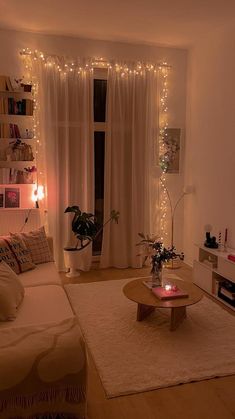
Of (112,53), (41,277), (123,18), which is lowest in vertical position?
(41,277)

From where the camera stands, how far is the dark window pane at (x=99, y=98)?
477cm

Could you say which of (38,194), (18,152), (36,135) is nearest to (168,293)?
(38,194)

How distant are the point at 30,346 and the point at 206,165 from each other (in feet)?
11.7

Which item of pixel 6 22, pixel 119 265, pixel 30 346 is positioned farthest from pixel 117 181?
pixel 30 346

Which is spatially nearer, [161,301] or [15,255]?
[161,301]

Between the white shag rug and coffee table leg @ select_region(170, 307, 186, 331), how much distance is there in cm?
5

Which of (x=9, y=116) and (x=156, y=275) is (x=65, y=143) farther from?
(x=156, y=275)

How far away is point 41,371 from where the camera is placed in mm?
1599

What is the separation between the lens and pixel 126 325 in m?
3.18

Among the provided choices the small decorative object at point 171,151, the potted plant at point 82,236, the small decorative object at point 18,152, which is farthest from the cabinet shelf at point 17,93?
the small decorative object at point 171,151

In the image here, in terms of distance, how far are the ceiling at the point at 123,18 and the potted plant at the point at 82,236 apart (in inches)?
86.1

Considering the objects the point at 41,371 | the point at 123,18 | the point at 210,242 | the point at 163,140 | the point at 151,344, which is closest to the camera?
the point at 41,371

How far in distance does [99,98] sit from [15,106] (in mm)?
1158

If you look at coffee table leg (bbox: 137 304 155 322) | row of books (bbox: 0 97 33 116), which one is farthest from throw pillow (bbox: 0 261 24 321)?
row of books (bbox: 0 97 33 116)
